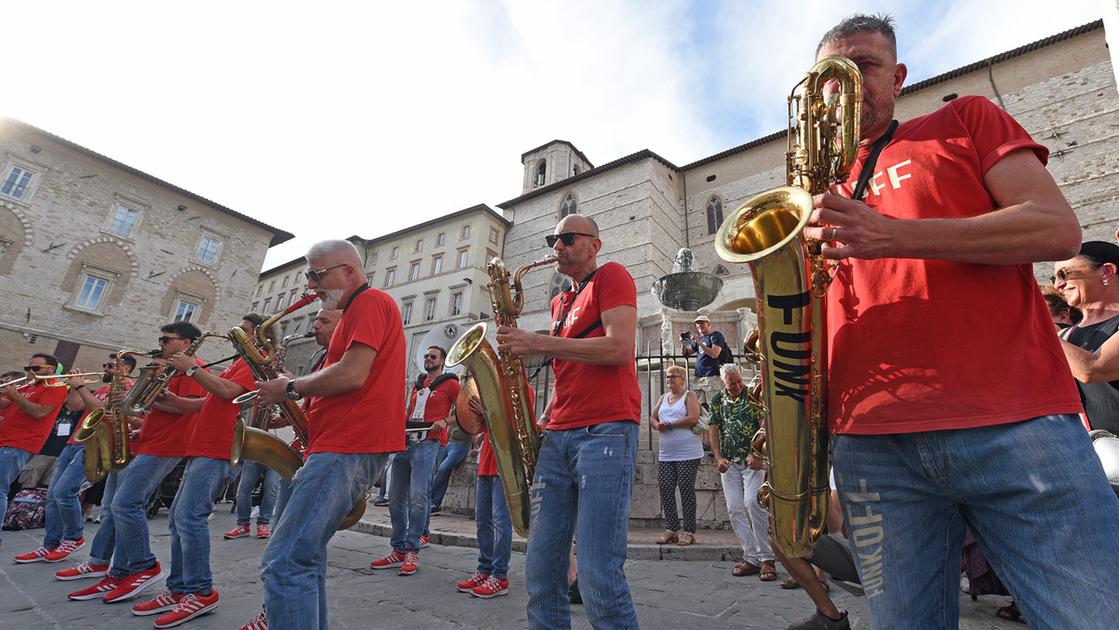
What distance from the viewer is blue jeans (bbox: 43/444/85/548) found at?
5.92 meters

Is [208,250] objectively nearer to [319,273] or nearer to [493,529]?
[493,529]

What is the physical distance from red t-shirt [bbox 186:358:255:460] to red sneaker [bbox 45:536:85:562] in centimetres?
309

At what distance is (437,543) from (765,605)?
450 cm

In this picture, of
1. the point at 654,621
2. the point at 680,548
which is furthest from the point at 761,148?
the point at 654,621

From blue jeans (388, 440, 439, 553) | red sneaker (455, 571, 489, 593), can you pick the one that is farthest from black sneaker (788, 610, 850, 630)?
blue jeans (388, 440, 439, 553)

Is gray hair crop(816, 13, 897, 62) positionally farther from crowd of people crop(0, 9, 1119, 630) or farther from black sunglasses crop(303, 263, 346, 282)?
black sunglasses crop(303, 263, 346, 282)

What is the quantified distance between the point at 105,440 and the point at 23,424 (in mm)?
1267

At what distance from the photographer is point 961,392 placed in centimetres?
129

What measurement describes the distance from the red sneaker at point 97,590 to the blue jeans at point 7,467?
272 cm

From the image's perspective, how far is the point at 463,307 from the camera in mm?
36125

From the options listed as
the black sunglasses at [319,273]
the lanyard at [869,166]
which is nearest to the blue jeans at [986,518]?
the lanyard at [869,166]

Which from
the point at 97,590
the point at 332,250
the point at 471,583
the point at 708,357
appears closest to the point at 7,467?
the point at 97,590

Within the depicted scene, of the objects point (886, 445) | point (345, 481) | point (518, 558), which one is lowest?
point (518, 558)

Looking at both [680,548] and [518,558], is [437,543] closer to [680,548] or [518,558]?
[518,558]
